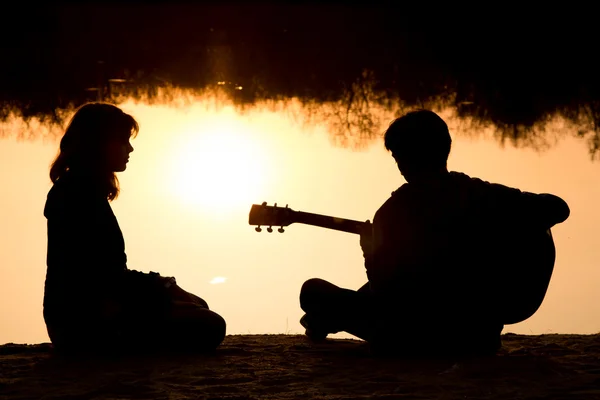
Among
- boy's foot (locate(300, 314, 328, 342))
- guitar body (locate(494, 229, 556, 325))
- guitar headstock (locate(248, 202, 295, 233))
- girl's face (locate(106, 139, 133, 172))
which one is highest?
girl's face (locate(106, 139, 133, 172))

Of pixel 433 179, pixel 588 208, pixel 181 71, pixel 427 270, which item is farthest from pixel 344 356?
pixel 181 71

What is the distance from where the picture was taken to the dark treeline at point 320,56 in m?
11.7

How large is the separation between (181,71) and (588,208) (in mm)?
5279

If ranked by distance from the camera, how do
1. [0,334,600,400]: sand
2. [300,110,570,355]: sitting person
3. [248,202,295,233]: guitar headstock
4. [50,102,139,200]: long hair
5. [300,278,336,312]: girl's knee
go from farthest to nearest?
[248,202,295,233]: guitar headstock < [300,278,336,312]: girl's knee < [50,102,139,200]: long hair < [300,110,570,355]: sitting person < [0,334,600,400]: sand

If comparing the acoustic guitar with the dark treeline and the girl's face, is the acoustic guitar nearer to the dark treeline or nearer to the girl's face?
the girl's face

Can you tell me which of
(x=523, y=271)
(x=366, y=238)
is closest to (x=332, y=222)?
(x=366, y=238)

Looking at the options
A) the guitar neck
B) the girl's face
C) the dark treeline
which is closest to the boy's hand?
the guitar neck

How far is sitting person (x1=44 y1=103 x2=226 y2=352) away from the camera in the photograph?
5.38 m

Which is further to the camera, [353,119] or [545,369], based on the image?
[353,119]

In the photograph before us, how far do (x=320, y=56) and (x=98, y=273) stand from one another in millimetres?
7914

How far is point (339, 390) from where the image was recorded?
14.7ft

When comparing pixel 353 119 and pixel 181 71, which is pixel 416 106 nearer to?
pixel 353 119

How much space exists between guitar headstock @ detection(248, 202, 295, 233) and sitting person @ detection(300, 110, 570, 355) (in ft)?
2.41

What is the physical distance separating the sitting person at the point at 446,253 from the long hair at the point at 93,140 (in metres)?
1.34
